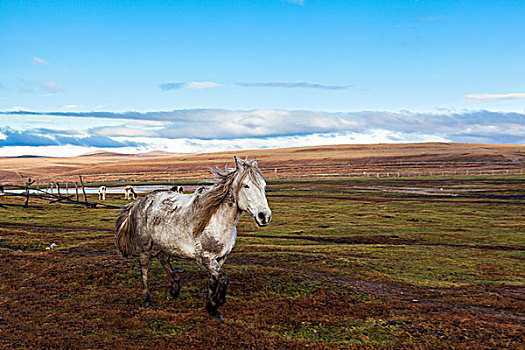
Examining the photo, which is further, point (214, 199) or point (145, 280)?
point (145, 280)

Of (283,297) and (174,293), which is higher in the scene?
(174,293)

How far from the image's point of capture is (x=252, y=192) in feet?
28.5

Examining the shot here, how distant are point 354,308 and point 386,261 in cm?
812

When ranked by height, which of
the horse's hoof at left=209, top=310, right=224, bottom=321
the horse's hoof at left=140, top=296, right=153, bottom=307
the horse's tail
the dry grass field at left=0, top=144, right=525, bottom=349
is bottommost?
the dry grass field at left=0, top=144, right=525, bottom=349

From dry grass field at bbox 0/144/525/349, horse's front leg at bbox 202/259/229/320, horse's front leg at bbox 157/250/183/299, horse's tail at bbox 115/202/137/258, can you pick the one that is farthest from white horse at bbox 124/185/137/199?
horse's front leg at bbox 202/259/229/320

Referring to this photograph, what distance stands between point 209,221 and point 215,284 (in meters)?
1.43

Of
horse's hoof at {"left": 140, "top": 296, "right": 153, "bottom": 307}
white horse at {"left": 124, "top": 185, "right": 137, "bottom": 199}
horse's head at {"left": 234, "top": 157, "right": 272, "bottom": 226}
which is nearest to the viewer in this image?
horse's head at {"left": 234, "top": 157, "right": 272, "bottom": 226}

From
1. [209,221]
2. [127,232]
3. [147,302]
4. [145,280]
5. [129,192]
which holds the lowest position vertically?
[129,192]

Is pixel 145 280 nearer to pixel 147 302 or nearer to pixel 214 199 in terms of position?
pixel 147 302

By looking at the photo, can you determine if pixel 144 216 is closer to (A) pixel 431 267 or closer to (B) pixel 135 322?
(B) pixel 135 322

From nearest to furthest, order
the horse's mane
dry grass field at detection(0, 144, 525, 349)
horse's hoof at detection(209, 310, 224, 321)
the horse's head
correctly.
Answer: the horse's head → dry grass field at detection(0, 144, 525, 349) → the horse's mane → horse's hoof at detection(209, 310, 224, 321)

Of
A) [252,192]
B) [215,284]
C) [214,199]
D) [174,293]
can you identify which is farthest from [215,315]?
[252,192]

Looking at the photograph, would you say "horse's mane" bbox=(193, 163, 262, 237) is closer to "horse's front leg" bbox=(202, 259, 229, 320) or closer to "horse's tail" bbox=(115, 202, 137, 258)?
"horse's front leg" bbox=(202, 259, 229, 320)

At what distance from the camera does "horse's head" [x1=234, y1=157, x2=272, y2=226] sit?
8359 millimetres
